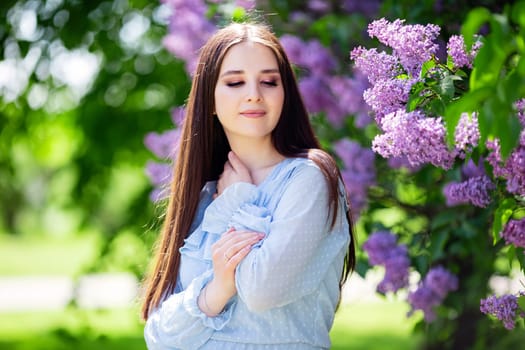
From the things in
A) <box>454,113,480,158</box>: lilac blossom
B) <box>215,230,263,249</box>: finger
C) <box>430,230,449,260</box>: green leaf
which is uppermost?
<box>454,113,480,158</box>: lilac blossom

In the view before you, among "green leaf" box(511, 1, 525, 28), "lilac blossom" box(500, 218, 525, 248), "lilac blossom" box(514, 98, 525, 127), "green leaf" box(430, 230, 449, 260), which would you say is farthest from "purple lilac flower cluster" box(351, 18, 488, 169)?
"green leaf" box(430, 230, 449, 260)

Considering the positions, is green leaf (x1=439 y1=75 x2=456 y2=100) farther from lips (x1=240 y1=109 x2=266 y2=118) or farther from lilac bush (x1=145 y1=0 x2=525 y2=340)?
lips (x1=240 y1=109 x2=266 y2=118)

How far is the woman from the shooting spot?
2.11 m

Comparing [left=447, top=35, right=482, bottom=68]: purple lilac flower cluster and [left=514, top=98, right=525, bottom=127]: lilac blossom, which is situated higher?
[left=447, top=35, right=482, bottom=68]: purple lilac flower cluster

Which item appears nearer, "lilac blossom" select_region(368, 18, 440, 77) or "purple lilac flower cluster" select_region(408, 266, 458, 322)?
"lilac blossom" select_region(368, 18, 440, 77)

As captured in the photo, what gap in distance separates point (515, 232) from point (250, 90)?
0.74 metres

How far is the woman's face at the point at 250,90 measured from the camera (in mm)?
2303

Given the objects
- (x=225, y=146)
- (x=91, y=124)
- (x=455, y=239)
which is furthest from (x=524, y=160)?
(x=91, y=124)

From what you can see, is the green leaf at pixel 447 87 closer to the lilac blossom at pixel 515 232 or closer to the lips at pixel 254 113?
the lilac blossom at pixel 515 232

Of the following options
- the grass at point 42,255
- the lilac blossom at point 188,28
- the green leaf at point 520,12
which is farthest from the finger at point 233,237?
the grass at point 42,255

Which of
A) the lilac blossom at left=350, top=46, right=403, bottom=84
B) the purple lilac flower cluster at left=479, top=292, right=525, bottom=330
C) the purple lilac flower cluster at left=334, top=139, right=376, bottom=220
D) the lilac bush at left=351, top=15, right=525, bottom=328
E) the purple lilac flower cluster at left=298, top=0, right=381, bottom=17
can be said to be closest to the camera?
the lilac bush at left=351, top=15, right=525, bottom=328

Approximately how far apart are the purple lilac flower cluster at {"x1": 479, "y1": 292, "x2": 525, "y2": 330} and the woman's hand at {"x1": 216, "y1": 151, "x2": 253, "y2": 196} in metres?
0.68

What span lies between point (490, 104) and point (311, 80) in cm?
220

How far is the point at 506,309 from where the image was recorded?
2195 mm
